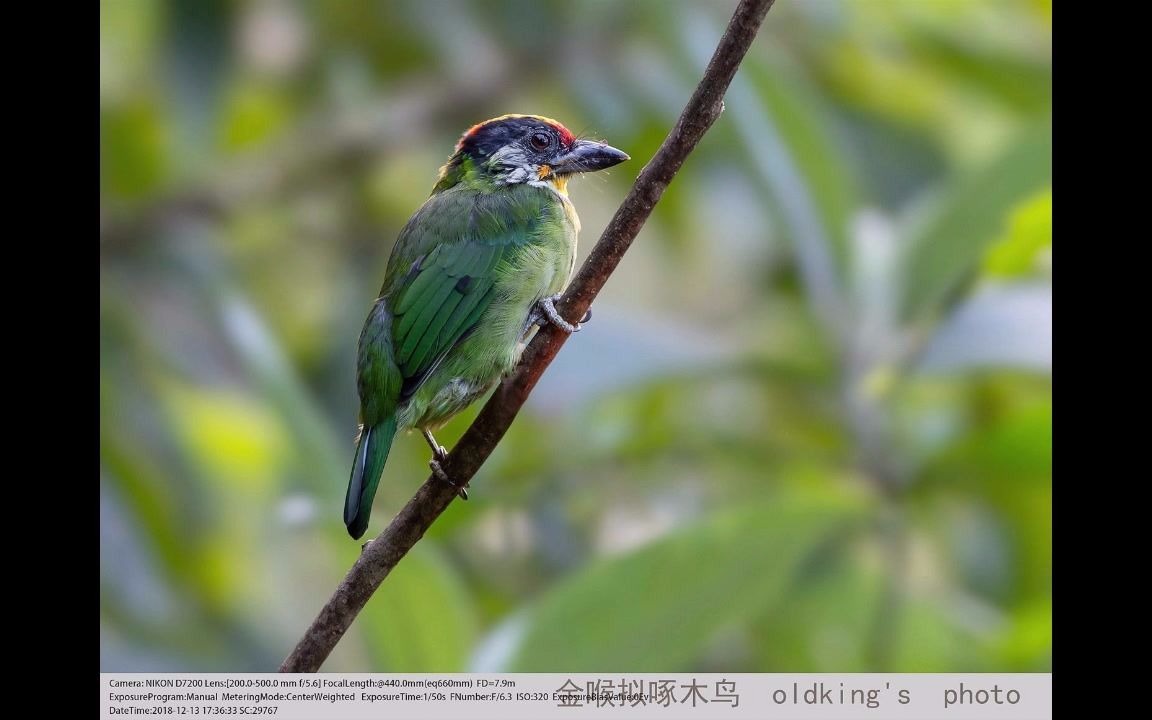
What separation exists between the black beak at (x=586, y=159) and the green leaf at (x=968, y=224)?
2.34ft

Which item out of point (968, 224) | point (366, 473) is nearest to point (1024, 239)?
point (968, 224)

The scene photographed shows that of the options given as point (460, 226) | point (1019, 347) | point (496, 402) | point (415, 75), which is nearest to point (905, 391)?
point (1019, 347)

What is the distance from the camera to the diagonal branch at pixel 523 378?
167 cm

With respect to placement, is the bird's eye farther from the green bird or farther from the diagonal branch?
the diagonal branch

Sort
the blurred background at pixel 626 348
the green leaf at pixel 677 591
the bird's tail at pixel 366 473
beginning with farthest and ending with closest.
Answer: the blurred background at pixel 626 348, the green leaf at pixel 677 591, the bird's tail at pixel 366 473

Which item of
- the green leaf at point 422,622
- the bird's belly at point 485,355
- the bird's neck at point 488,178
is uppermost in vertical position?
the bird's neck at point 488,178

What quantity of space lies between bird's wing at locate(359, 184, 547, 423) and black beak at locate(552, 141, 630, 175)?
13 centimetres

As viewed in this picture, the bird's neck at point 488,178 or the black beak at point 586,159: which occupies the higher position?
the black beak at point 586,159

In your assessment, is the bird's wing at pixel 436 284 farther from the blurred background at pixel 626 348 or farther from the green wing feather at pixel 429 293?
the blurred background at pixel 626 348

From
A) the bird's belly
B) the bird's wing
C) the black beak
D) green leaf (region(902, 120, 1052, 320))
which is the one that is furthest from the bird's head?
green leaf (region(902, 120, 1052, 320))

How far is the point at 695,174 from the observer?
3.80 meters

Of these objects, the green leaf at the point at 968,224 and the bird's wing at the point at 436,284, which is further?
the green leaf at the point at 968,224

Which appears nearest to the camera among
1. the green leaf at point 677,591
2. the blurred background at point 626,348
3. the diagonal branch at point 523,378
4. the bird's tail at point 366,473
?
the diagonal branch at point 523,378

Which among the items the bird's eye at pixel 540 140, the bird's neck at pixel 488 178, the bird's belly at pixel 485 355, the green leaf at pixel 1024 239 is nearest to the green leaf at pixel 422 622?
the bird's belly at pixel 485 355
